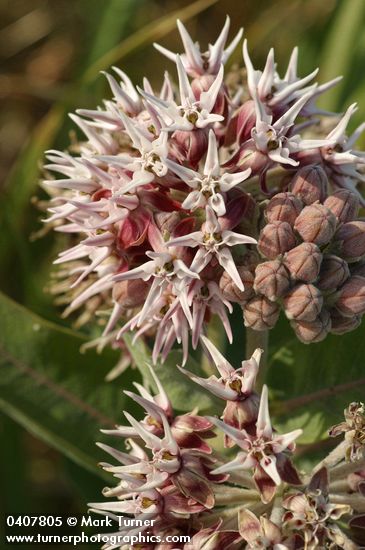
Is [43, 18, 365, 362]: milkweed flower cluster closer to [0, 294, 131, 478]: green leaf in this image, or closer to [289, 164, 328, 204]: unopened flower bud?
[289, 164, 328, 204]: unopened flower bud

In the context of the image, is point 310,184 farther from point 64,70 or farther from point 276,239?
point 64,70

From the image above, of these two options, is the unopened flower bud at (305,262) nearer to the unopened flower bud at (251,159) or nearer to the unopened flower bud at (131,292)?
the unopened flower bud at (251,159)

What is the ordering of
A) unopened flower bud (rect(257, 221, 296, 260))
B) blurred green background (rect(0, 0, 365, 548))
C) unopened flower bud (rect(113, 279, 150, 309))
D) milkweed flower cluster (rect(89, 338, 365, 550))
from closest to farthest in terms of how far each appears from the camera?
milkweed flower cluster (rect(89, 338, 365, 550)) → unopened flower bud (rect(257, 221, 296, 260)) → unopened flower bud (rect(113, 279, 150, 309)) → blurred green background (rect(0, 0, 365, 548))

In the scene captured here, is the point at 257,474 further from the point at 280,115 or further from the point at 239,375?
the point at 280,115

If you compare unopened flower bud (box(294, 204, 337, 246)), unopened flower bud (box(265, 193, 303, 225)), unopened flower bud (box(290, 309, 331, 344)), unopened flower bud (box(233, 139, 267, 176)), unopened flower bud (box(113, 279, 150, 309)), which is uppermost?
unopened flower bud (box(233, 139, 267, 176))

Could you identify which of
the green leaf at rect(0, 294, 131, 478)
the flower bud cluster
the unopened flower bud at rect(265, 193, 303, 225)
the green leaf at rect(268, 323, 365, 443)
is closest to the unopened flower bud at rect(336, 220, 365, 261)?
the flower bud cluster

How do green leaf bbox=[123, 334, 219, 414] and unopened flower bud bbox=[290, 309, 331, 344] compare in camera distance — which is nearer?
unopened flower bud bbox=[290, 309, 331, 344]

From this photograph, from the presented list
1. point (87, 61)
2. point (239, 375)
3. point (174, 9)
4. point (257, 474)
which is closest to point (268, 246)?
point (239, 375)

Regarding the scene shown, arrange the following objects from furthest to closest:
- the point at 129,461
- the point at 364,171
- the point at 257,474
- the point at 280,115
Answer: the point at 364,171
the point at 280,115
the point at 129,461
the point at 257,474
